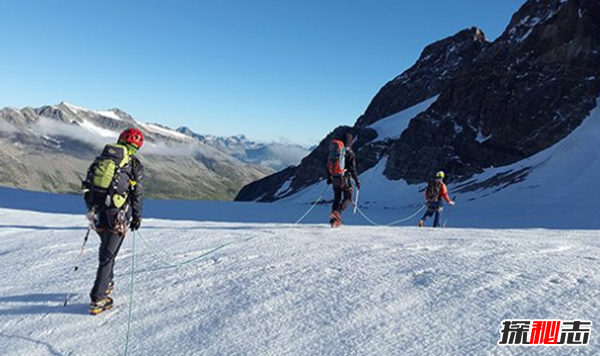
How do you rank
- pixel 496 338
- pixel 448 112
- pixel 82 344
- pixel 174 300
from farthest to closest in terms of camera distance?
1. pixel 448 112
2. pixel 174 300
3. pixel 82 344
4. pixel 496 338

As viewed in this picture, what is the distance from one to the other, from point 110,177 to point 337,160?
736 cm

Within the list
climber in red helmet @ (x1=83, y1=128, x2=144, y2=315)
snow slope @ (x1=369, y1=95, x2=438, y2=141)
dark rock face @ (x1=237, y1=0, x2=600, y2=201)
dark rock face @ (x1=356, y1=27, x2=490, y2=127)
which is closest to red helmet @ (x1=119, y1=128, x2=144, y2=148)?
climber in red helmet @ (x1=83, y1=128, x2=144, y2=315)

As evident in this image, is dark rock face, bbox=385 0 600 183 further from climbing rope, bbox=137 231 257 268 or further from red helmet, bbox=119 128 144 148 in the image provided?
red helmet, bbox=119 128 144 148

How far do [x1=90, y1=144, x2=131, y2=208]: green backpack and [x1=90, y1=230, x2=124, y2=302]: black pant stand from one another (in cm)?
52

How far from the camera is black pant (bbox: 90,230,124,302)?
5.67m

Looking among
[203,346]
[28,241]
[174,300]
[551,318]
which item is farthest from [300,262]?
[28,241]

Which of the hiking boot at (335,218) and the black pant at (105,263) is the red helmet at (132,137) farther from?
the hiking boot at (335,218)

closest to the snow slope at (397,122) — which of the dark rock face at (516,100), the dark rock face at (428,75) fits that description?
the dark rock face at (428,75)

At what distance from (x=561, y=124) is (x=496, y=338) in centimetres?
6076

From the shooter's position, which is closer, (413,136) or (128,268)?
(128,268)

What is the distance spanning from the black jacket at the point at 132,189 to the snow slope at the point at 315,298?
56.4 inches

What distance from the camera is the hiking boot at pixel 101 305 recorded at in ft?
18.5

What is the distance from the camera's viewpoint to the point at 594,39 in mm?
56250

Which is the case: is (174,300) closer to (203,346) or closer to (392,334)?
(203,346)
